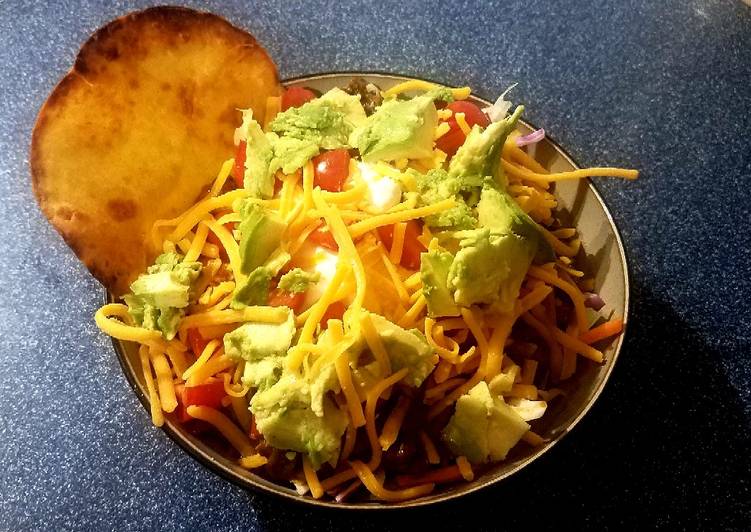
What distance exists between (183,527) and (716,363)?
0.93 metres

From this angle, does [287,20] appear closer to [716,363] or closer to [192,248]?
[192,248]

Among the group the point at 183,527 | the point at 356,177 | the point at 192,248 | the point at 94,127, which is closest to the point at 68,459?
the point at 183,527

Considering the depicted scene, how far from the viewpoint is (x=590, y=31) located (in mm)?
1829

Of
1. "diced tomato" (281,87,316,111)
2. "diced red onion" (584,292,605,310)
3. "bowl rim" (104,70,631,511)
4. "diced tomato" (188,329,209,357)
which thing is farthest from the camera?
"diced tomato" (281,87,316,111)

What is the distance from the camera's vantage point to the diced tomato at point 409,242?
43.7 inches

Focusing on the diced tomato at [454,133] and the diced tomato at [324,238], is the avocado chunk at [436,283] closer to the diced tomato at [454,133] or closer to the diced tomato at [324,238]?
the diced tomato at [324,238]

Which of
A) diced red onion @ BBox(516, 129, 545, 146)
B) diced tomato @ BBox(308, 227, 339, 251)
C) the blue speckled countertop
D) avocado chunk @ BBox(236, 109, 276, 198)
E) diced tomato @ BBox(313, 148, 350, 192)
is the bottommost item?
the blue speckled countertop

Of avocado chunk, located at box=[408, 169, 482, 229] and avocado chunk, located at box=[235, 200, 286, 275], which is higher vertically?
avocado chunk, located at box=[408, 169, 482, 229]

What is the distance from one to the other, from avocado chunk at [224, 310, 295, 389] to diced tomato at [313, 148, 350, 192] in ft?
0.69

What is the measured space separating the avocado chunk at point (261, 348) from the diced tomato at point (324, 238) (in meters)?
0.12

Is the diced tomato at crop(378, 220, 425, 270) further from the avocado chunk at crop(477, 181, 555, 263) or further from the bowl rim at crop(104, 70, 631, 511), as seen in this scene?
the bowl rim at crop(104, 70, 631, 511)

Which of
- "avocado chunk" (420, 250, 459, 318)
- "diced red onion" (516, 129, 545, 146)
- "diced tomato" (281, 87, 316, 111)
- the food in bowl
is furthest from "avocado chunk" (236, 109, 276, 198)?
"diced red onion" (516, 129, 545, 146)

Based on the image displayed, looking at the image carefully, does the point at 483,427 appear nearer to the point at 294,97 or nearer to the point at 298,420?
the point at 298,420

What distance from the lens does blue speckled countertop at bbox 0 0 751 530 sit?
1.24 metres
